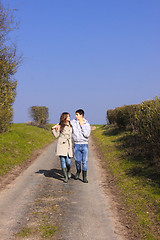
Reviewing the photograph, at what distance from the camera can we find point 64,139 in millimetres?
10070

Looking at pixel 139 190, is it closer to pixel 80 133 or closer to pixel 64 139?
pixel 80 133

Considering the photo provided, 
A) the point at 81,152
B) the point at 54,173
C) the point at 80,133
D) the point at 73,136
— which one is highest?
the point at 80,133

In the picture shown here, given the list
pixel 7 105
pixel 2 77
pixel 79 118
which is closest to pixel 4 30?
pixel 2 77

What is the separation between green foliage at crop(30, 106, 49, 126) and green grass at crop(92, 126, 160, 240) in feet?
94.3

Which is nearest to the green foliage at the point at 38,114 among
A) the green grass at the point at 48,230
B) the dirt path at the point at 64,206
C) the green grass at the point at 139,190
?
the green grass at the point at 139,190

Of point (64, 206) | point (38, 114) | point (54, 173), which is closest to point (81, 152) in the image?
point (54, 173)

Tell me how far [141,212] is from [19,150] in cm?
1243

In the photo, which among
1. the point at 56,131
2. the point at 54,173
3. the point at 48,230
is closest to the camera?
the point at 48,230

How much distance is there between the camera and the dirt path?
5.64 meters

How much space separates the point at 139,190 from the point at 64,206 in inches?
122

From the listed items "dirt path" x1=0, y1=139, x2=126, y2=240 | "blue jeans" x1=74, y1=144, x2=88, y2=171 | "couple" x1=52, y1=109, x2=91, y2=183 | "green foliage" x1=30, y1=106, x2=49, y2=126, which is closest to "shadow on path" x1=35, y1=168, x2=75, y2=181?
"dirt path" x1=0, y1=139, x2=126, y2=240

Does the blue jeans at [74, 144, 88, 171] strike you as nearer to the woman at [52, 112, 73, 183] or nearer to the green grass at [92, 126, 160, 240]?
the woman at [52, 112, 73, 183]

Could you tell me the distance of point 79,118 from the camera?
32.6 feet

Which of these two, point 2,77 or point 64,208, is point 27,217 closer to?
point 64,208
